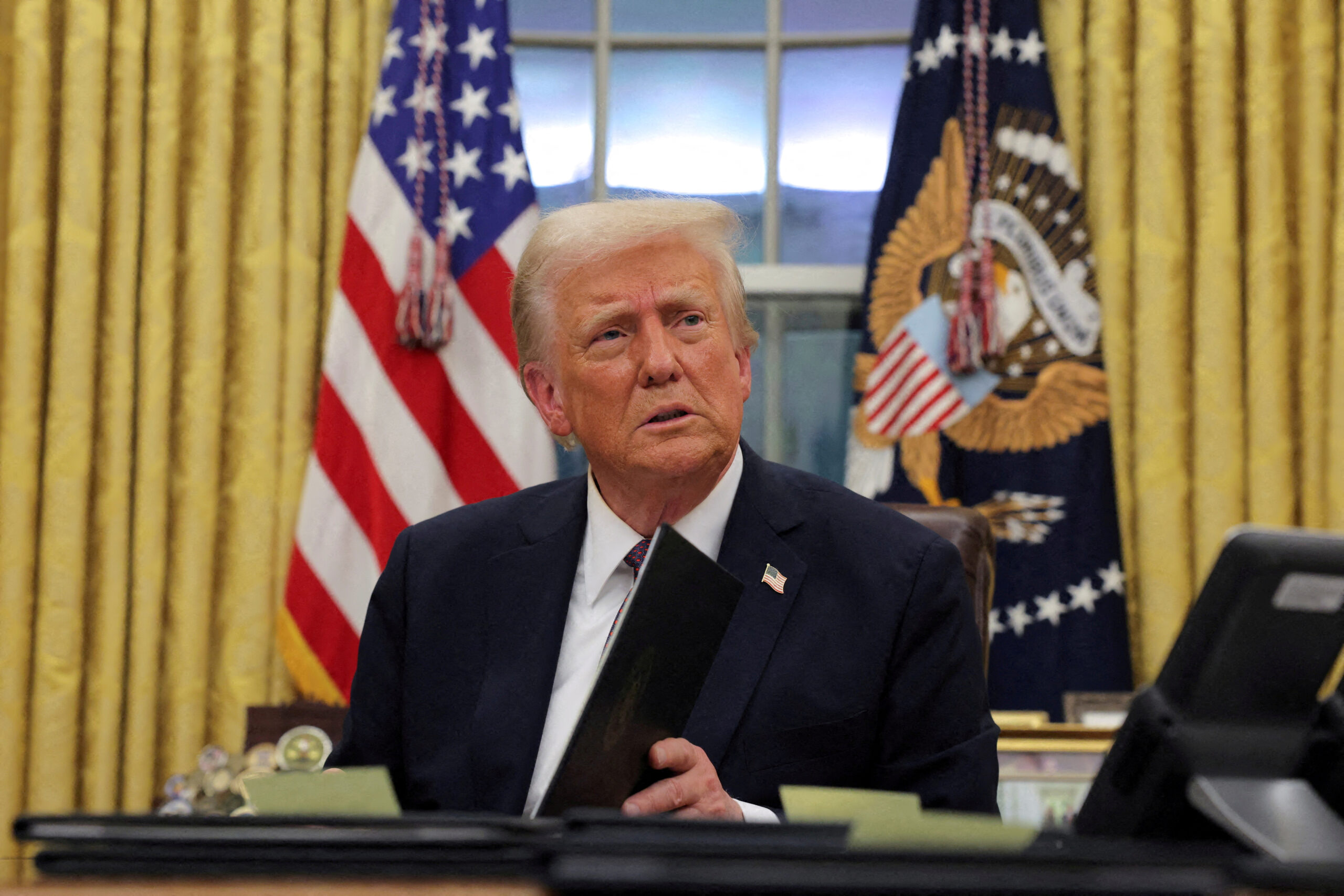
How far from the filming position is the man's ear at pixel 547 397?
1683 mm

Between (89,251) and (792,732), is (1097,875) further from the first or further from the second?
(89,251)

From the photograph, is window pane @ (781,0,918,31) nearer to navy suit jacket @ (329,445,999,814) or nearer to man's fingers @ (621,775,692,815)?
navy suit jacket @ (329,445,999,814)

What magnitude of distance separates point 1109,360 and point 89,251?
2379 millimetres

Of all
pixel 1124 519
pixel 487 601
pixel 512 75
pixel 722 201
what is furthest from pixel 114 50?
pixel 1124 519

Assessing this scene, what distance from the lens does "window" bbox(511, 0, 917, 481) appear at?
3170mm

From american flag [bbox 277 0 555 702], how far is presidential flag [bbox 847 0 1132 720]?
2.82ft

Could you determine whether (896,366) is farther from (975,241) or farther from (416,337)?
(416,337)

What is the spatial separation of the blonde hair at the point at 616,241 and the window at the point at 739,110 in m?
1.50

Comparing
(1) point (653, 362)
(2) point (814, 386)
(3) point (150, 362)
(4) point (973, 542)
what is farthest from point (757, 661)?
(3) point (150, 362)

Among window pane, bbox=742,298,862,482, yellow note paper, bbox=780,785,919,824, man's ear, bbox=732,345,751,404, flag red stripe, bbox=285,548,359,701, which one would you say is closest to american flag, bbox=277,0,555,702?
flag red stripe, bbox=285,548,359,701

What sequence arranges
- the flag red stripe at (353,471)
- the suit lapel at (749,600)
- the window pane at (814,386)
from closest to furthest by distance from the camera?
the suit lapel at (749,600) → the flag red stripe at (353,471) → the window pane at (814,386)

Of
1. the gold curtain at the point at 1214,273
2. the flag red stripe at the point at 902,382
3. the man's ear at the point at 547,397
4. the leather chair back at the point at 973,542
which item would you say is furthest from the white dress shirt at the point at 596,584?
the gold curtain at the point at 1214,273

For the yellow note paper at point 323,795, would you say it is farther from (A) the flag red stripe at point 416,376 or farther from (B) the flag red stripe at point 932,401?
(B) the flag red stripe at point 932,401

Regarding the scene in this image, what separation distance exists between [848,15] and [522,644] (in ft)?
7.63
